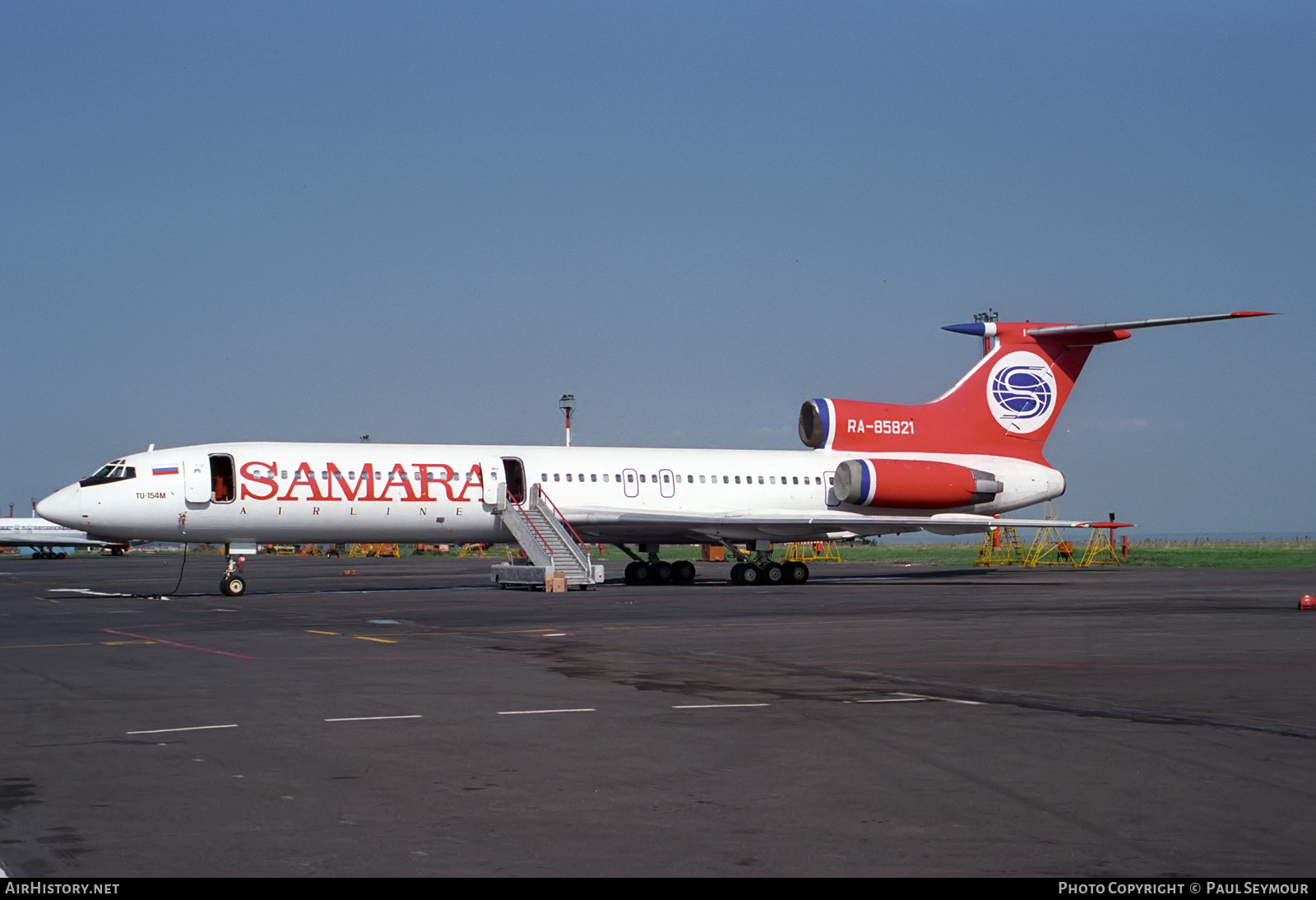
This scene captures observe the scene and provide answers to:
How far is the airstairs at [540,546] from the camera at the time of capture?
35.3m

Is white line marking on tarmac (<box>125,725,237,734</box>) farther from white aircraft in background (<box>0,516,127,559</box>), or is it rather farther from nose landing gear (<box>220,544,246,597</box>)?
white aircraft in background (<box>0,516,127,559</box>)

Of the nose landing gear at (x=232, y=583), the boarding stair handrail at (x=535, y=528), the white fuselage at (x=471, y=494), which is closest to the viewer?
the nose landing gear at (x=232, y=583)

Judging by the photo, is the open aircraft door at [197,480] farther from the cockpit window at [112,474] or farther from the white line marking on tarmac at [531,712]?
the white line marking on tarmac at [531,712]

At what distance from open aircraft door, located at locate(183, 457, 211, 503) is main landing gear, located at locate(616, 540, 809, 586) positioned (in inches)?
541

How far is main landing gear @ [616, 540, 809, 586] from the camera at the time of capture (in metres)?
40.2

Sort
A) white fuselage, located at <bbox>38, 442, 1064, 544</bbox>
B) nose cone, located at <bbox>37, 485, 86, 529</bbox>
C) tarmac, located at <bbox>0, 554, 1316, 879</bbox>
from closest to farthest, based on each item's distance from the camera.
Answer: tarmac, located at <bbox>0, 554, 1316, 879</bbox> < nose cone, located at <bbox>37, 485, 86, 529</bbox> < white fuselage, located at <bbox>38, 442, 1064, 544</bbox>

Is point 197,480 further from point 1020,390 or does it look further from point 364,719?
point 1020,390

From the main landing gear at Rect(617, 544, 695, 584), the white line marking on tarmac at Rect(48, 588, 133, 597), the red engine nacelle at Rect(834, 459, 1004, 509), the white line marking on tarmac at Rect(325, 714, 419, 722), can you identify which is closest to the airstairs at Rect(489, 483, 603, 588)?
the main landing gear at Rect(617, 544, 695, 584)

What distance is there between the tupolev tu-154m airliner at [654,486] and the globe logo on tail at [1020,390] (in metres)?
0.06

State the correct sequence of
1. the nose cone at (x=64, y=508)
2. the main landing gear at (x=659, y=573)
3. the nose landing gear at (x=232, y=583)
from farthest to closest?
the main landing gear at (x=659, y=573), the nose landing gear at (x=232, y=583), the nose cone at (x=64, y=508)

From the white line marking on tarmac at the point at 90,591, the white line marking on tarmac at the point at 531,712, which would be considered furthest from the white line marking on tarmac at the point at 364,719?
the white line marking on tarmac at the point at 90,591
